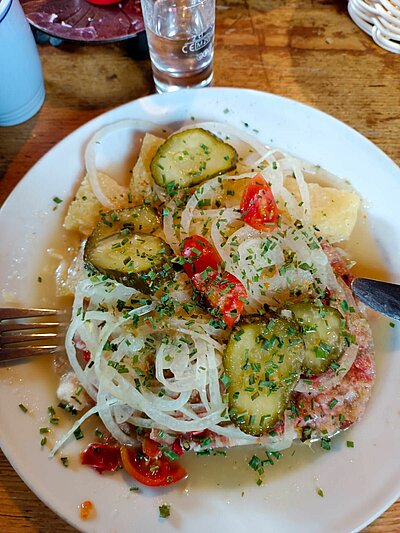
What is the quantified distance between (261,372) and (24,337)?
1.08m

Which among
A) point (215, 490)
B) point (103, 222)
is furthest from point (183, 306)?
point (215, 490)

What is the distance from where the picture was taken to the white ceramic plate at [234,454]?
6.91 feet

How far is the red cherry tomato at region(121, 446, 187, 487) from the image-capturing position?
7.20ft

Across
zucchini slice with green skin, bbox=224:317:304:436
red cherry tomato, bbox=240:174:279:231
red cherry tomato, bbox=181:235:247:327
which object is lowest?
zucchini slice with green skin, bbox=224:317:304:436

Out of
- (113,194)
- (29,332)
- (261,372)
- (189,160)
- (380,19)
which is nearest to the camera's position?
(261,372)

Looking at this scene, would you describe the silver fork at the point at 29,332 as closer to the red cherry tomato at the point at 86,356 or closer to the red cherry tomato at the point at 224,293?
the red cherry tomato at the point at 86,356

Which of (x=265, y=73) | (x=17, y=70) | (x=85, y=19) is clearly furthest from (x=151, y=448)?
(x=85, y=19)

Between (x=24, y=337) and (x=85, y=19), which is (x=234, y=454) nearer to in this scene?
(x=24, y=337)

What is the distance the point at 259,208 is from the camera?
250 cm

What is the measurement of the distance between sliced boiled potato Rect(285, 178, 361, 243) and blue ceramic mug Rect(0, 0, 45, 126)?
1.70 meters

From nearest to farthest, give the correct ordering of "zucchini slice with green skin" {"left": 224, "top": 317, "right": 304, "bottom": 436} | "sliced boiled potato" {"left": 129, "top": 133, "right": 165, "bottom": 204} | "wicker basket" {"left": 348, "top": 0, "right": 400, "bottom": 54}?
"zucchini slice with green skin" {"left": 224, "top": 317, "right": 304, "bottom": 436} < "sliced boiled potato" {"left": 129, "top": 133, "right": 165, "bottom": 204} < "wicker basket" {"left": 348, "top": 0, "right": 400, "bottom": 54}

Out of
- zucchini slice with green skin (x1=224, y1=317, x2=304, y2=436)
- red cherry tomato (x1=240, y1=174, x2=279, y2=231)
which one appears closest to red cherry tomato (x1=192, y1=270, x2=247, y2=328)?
zucchini slice with green skin (x1=224, y1=317, x2=304, y2=436)

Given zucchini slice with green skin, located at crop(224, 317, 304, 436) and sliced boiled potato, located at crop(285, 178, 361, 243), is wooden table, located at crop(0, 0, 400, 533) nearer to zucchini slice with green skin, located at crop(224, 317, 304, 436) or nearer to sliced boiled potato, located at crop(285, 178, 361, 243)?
sliced boiled potato, located at crop(285, 178, 361, 243)

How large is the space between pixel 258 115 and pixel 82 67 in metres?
1.34
